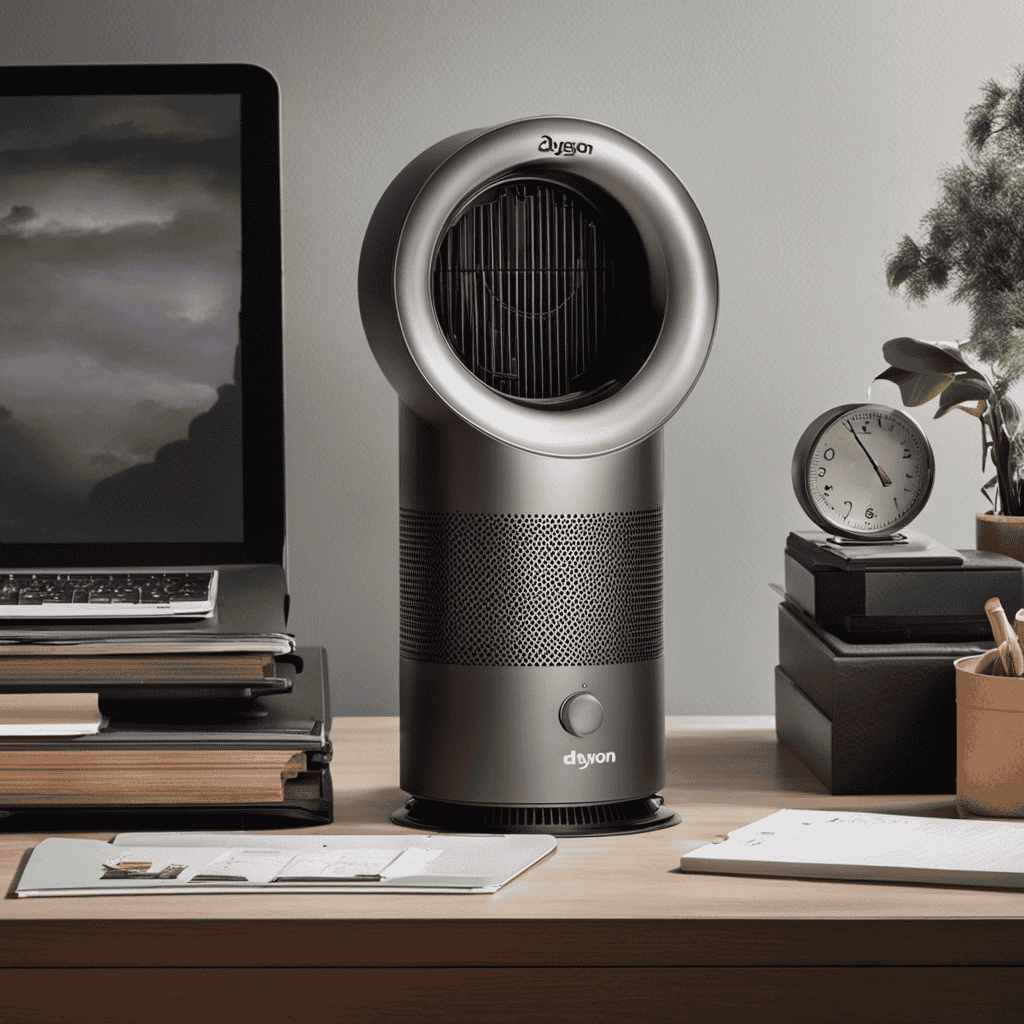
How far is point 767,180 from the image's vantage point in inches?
46.5

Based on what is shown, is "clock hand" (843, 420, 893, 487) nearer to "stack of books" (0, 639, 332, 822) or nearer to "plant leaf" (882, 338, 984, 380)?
"plant leaf" (882, 338, 984, 380)

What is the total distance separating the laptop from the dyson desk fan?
202 mm

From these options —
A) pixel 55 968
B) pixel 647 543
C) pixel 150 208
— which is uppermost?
pixel 150 208

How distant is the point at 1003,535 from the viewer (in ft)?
3.19

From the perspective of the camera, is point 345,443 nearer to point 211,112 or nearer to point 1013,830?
point 211,112

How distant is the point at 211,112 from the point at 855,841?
2.12 feet

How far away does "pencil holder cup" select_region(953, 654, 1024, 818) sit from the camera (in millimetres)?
727

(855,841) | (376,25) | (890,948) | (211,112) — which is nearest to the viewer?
(890,948)

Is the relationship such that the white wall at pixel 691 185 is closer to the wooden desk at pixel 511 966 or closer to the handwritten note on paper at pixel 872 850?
the handwritten note on paper at pixel 872 850

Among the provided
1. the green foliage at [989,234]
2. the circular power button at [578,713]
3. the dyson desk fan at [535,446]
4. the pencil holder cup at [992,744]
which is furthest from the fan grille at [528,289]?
the green foliage at [989,234]

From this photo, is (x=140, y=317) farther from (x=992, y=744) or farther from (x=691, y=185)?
(x=992, y=744)

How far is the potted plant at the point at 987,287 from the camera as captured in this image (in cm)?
98

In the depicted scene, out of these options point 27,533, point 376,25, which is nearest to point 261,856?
point 27,533

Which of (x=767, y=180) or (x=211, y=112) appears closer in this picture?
(x=211, y=112)
